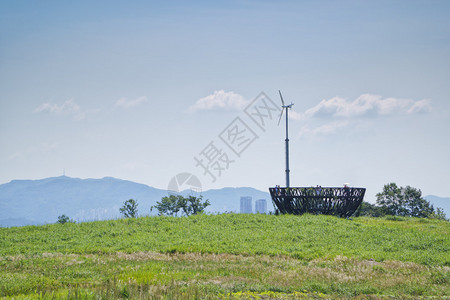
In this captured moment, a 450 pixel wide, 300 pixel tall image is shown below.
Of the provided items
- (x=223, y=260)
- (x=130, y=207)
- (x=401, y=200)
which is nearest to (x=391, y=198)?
(x=401, y=200)

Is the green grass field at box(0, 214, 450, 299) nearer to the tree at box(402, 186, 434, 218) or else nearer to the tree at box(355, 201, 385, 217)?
the tree at box(355, 201, 385, 217)

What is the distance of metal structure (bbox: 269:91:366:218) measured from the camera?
109 feet

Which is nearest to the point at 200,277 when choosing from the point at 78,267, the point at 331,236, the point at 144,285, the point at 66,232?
the point at 144,285

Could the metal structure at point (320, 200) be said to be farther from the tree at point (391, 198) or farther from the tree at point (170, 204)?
the tree at point (170, 204)

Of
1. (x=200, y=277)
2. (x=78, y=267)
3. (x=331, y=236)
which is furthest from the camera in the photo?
(x=331, y=236)

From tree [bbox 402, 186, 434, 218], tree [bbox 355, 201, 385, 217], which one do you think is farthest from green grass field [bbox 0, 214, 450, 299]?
tree [bbox 402, 186, 434, 218]

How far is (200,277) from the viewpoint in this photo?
521 inches

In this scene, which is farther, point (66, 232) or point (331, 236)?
point (66, 232)

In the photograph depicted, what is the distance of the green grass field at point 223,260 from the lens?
1140 centimetres

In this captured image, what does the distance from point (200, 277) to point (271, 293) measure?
2980 millimetres

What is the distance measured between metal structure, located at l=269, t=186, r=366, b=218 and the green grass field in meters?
3.51

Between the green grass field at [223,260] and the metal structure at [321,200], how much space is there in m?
3.51

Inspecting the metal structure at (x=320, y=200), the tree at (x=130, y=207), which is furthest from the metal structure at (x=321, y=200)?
the tree at (x=130, y=207)

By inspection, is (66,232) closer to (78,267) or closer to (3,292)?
(78,267)
